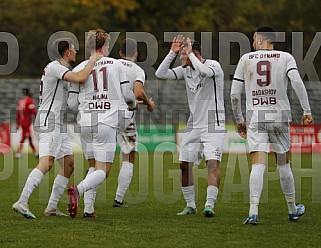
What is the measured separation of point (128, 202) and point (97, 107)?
347 cm

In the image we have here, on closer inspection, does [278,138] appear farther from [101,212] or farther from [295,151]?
[295,151]

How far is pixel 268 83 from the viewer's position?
39.8 feet

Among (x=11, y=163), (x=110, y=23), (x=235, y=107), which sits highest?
(x=110, y=23)

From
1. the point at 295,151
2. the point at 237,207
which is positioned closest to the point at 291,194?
the point at 237,207

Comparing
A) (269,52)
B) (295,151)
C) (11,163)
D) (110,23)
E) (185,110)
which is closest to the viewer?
(269,52)

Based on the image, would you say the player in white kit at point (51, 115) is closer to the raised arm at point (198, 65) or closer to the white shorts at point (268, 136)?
the raised arm at point (198, 65)

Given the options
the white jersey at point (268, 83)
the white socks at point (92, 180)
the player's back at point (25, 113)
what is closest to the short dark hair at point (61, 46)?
the white socks at point (92, 180)

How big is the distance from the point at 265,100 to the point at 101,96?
211 cm

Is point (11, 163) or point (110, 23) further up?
point (110, 23)

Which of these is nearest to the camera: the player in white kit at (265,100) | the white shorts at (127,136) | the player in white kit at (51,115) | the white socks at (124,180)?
the player in white kit at (265,100)

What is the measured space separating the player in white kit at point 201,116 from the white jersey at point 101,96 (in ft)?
3.41

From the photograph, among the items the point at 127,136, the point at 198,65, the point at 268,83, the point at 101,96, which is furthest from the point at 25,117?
the point at 268,83

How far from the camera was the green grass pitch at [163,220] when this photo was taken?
35.2 ft

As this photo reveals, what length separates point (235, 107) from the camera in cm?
1229
